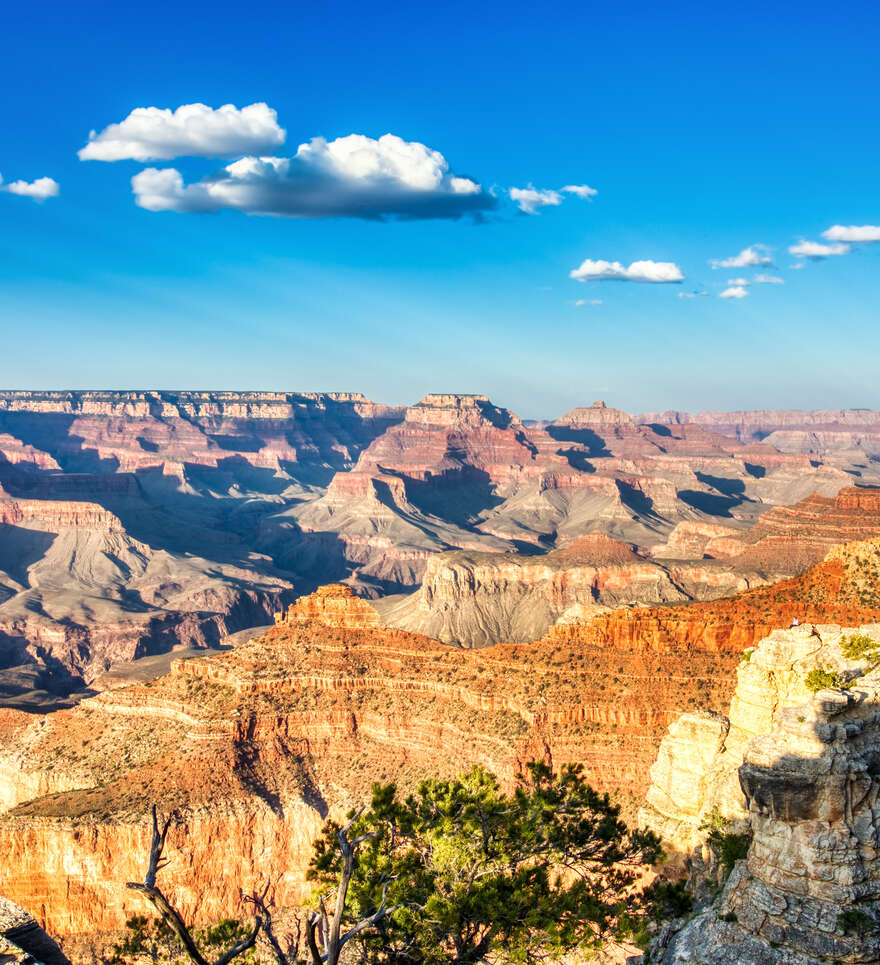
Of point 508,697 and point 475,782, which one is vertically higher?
point 475,782

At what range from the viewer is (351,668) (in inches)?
2179

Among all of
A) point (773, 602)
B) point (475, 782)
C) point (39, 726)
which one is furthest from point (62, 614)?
point (475, 782)

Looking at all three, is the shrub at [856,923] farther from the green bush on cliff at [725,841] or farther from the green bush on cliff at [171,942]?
the green bush on cliff at [171,942]

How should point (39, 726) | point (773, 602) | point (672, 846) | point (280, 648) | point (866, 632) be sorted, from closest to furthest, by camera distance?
point (866, 632)
point (672, 846)
point (39, 726)
point (280, 648)
point (773, 602)

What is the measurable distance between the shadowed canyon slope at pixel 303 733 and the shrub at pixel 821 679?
1967cm

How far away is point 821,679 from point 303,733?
112ft

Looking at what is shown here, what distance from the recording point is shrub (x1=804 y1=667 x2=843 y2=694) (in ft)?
84.8

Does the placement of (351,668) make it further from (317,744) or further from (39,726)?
(39,726)

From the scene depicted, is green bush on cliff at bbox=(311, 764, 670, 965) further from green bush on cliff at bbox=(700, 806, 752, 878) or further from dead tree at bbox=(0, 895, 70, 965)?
dead tree at bbox=(0, 895, 70, 965)

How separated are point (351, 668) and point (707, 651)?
23339mm

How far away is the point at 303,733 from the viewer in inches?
2039

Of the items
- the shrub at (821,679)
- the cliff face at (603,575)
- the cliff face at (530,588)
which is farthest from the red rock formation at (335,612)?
the cliff face at (530,588)

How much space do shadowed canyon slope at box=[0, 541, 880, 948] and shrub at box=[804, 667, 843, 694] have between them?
19.7 meters

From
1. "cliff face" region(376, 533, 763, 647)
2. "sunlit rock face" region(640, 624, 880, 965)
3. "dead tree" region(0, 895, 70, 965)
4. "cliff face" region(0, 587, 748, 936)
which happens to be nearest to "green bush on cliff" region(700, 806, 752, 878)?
"sunlit rock face" region(640, 624, 880, 965)
